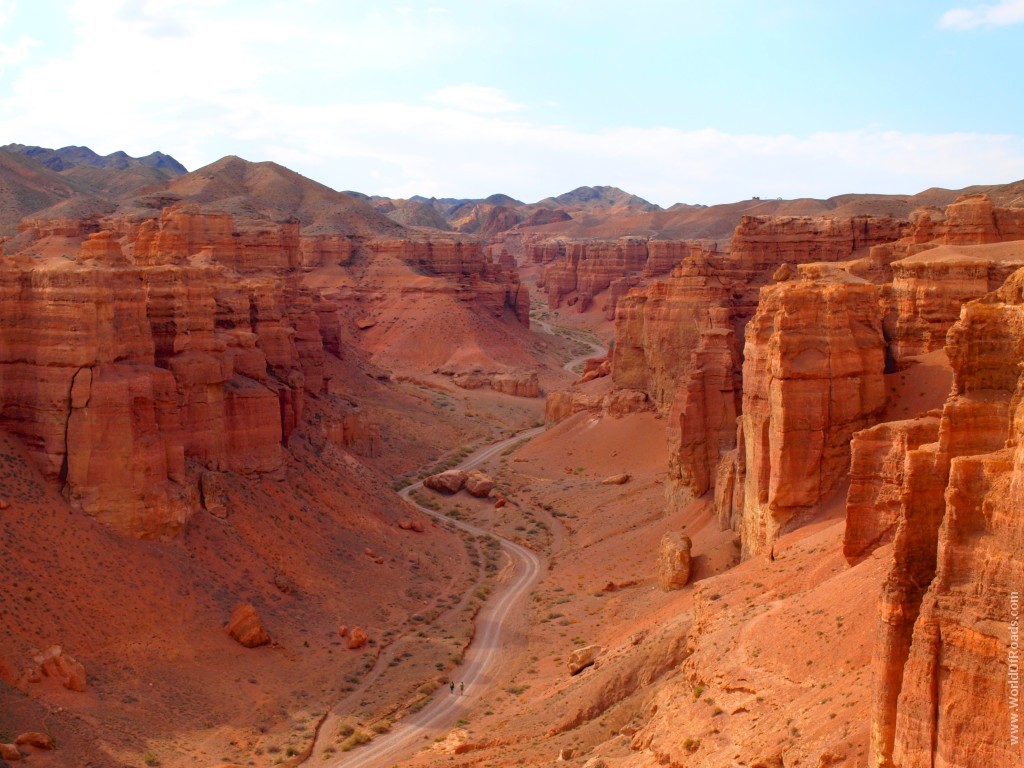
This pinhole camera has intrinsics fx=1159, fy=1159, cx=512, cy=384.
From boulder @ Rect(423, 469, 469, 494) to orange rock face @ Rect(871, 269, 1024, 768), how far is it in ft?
142

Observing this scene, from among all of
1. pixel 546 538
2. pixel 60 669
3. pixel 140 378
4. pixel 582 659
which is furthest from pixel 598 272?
pixel 60 669

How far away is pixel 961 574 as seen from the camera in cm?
1525

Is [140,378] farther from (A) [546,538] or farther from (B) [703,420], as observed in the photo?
(A) [546,538]

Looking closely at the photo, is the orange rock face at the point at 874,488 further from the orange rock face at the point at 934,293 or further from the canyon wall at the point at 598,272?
the canyon wall at the point at 598,272

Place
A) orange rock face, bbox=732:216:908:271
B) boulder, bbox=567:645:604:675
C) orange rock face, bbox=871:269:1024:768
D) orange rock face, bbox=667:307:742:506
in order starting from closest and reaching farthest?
orange rock face, bbox=871:269:1024:768 → boulder, bbox=567:645:604:675 → orange rock face, bbox=667:307:742:506 → orange rock face, bbox=732:216:908:271

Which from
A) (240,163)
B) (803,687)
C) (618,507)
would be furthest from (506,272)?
(803,687)

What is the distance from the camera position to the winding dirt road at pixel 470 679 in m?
30.3

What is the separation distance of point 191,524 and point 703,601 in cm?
1814

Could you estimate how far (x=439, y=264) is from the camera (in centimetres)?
11775

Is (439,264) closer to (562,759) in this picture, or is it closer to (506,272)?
(506,272)

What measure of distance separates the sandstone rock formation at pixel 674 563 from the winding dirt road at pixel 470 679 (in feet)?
19.7

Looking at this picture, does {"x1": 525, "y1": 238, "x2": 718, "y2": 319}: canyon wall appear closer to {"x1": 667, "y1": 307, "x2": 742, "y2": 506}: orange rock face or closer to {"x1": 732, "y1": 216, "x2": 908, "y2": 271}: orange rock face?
{"x1": 732, "y1": 216, "x2": 908, "y2": 271}: orange rock face

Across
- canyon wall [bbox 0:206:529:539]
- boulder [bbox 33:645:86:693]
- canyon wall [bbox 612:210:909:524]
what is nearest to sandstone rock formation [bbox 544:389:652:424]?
canyon wall [bbox 612:210:909:524]

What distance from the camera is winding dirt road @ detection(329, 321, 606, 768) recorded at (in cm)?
3033
